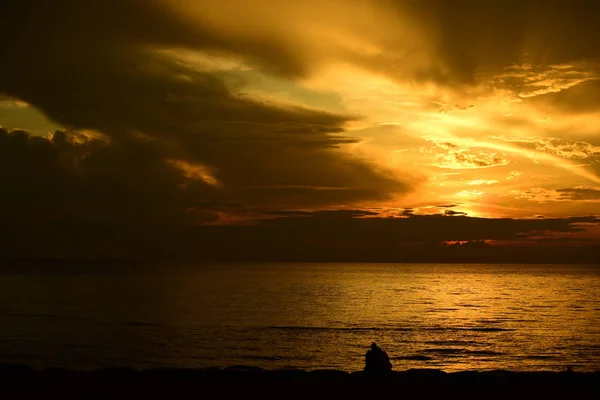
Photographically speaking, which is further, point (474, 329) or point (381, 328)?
point (474, 329)

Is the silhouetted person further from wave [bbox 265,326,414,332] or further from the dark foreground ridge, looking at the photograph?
wave [bbox 265,326,414,332]

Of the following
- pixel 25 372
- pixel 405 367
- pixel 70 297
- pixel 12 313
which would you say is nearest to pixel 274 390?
pixel 25 372

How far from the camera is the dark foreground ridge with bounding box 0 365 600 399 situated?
56.6 ft

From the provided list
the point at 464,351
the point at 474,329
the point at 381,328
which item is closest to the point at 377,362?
the point at 464,351

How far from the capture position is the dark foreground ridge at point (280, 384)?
17.3 meters

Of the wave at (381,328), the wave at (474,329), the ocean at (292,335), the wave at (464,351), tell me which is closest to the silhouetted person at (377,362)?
the ocean at (292,335)

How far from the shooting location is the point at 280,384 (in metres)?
18.6

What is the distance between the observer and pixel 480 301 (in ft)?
292

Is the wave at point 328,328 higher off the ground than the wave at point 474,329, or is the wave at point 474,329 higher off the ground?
the wave at point 474,329

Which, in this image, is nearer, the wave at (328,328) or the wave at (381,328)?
the wave at (328,328)

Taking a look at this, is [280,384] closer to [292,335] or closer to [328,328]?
[292,335]

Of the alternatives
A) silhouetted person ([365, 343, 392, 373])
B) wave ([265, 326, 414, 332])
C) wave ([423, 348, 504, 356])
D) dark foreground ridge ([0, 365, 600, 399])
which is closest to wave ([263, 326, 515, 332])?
wave ([265, 326, 414, 332])

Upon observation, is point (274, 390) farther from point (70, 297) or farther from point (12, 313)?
point (70, 297)

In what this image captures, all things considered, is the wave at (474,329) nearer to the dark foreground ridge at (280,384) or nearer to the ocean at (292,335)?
the ocean at (292,335)
